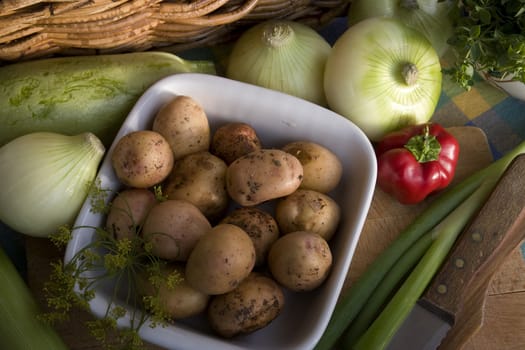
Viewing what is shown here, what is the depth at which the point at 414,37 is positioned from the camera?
0.98m

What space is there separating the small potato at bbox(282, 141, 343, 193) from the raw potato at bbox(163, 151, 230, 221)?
0.12 metres

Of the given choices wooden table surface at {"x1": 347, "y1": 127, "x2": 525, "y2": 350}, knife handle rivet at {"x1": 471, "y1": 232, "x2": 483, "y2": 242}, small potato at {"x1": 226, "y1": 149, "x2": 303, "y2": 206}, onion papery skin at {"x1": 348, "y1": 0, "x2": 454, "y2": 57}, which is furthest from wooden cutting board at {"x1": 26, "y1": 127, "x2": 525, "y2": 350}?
onion papery skin at {"x1": 348, "y1": 0, "x2": 454, "y2": 57}

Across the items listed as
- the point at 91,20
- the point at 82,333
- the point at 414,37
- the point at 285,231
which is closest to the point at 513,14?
the point at 414,37

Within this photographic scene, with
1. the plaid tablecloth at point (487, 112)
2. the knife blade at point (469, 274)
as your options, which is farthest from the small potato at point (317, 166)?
the plaid tablecloth at point (487, 112)

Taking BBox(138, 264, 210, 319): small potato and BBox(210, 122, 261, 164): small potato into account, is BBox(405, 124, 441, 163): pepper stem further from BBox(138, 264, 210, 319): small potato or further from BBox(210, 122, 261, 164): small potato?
BBox(138, 264, 210, 319): small potato

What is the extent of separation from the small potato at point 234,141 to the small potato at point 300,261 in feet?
0.54

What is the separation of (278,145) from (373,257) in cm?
25

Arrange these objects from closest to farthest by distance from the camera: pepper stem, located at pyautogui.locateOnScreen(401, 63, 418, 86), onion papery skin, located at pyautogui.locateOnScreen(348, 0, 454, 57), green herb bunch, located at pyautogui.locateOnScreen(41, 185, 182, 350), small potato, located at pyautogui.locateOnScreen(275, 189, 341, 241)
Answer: green herb bunch, located at pyautogui.locateOnScreen(41, 185, 182, 350), small potato, located at pyautogui.locateOnScreen(275, 189, 341, 241), pepper stem, located at pyautogui.locateOnScreen(401, 63, 418, 86), onion papery skin, located at pyautogui.locateOnScreen(348, 0, 454, 57)

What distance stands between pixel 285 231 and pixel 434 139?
1.05 ft

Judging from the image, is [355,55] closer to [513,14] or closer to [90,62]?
[513,14]

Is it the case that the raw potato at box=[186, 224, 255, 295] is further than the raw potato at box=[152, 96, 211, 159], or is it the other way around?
the raw potato at box=[152, 96, 211, 159]

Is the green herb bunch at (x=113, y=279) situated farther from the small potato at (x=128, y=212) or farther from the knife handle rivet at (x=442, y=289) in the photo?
the knife handle rivet at (x=442, y=289)

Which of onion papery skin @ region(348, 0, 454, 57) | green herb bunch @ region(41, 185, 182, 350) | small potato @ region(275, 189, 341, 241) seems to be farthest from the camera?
onion papery skin @ region(348, 0, 454, 57)

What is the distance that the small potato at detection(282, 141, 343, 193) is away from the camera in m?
0.87
